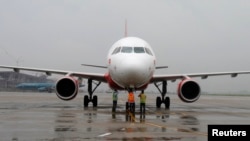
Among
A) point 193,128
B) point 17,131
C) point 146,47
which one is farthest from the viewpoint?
point 146,47

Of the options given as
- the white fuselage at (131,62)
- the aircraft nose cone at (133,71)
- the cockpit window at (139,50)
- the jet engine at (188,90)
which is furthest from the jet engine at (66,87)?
the jet engine at (188,90)

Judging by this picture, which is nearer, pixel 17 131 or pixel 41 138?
pixel 41 138

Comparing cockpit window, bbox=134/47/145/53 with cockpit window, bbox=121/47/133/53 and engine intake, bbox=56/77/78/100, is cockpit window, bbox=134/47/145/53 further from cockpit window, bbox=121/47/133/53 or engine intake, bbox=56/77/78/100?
engine intake, bbox=56/77/78/100

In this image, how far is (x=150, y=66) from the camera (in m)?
18.9

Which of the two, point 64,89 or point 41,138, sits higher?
point 64,89

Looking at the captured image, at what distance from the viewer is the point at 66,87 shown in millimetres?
21234

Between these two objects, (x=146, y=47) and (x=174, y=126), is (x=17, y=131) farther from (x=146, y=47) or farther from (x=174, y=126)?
(x=146, y=47)

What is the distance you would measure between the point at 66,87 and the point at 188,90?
6.34 meters

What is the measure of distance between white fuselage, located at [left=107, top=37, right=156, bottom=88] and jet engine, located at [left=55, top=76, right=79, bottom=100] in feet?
7.55

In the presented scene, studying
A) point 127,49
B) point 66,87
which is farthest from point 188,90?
point 66,87

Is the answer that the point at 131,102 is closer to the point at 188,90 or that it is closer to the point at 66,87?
the point at 188,90

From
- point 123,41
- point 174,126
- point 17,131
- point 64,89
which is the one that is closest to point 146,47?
point 123,41

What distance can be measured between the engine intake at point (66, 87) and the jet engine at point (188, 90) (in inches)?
213

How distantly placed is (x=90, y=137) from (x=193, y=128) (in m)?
3.73
